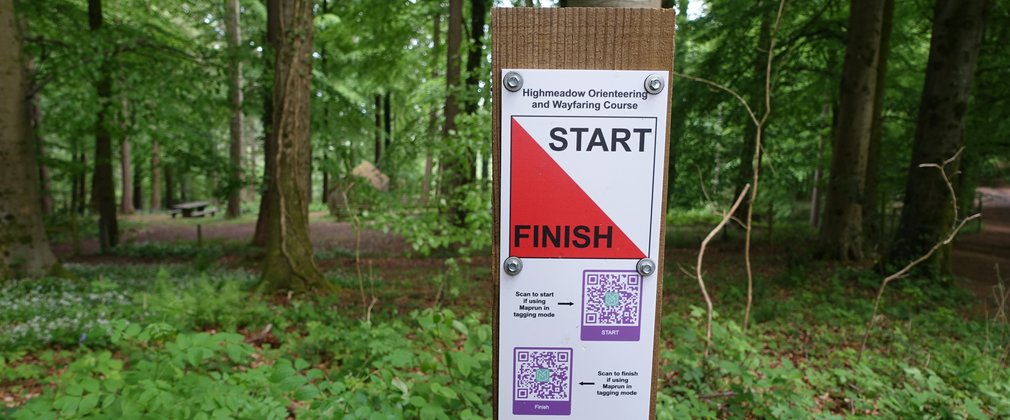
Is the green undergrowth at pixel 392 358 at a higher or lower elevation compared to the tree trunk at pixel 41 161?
lower

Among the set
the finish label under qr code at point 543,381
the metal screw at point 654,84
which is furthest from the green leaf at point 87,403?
the metal screw at point 654,84

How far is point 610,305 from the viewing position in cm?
134

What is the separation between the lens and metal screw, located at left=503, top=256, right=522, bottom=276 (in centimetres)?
130

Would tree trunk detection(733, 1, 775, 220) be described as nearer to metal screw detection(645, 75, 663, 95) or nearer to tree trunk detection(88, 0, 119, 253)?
metal screw detection(645, 75, 663, 95)

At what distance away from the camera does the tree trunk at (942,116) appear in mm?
7645

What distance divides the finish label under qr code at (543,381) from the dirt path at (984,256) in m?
5.51

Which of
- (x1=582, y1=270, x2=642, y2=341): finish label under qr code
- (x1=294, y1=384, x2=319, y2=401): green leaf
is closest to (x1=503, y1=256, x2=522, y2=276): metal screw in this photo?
(x1=582, y1=270, x2=642, y2=341): finish label under qr code

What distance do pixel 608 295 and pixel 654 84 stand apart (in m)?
0.54

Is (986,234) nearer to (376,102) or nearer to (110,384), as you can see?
(110,384)

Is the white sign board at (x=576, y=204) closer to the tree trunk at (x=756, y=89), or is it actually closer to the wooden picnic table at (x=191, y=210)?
the tree trunk at (x=756, y=89)

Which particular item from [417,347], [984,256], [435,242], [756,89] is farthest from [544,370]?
[984,256]

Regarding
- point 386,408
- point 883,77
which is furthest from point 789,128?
point 386,408

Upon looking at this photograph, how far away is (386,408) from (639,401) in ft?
3.95

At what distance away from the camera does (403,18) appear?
1567cm
